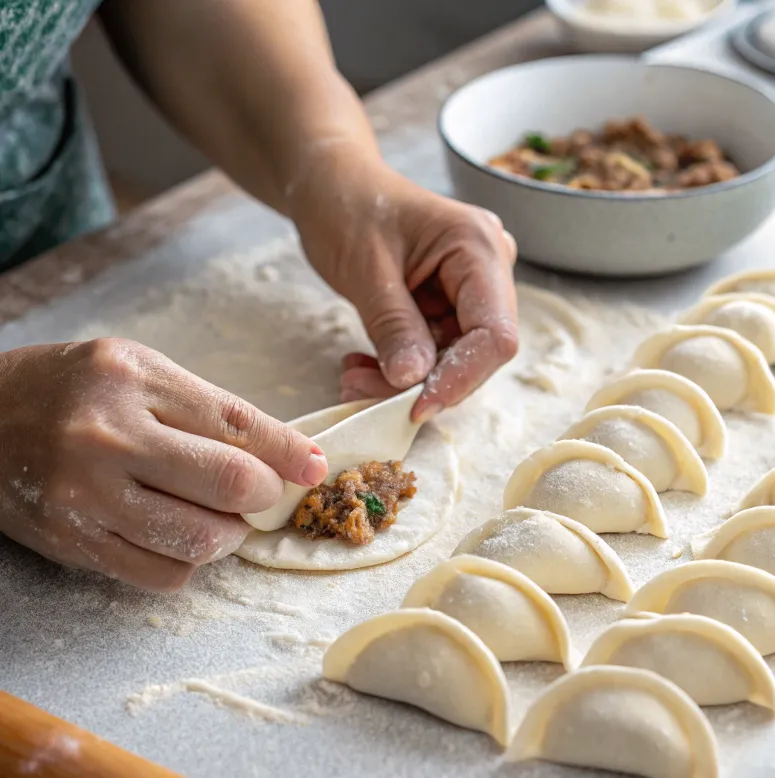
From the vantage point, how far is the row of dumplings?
104cm

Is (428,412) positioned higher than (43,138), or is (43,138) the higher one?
(43,138)

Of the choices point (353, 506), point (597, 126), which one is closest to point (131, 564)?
point (353, 506)

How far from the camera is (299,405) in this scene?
1.67m

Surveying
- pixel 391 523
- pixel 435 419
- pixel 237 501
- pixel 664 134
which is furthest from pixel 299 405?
pixel 664 134

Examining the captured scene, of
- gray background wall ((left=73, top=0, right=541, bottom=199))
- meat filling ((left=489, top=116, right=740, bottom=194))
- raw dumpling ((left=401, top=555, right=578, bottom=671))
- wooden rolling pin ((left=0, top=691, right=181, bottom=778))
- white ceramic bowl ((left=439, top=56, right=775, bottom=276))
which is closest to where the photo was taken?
wooden rolling pin ((left=0, top=691, right=181, bottom=778))

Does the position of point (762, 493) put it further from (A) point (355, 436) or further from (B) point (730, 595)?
(A) point (355, 436)

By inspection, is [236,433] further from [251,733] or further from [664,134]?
[664,134]

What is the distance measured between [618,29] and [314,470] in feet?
6.10

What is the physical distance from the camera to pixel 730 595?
3.84 ft

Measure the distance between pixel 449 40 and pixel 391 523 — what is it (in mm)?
3188

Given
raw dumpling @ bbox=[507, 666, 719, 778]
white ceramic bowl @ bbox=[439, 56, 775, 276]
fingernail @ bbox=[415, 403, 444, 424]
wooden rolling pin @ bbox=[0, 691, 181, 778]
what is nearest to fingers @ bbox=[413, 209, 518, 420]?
fingernail @ bbox=[415, 403, 444, 424]

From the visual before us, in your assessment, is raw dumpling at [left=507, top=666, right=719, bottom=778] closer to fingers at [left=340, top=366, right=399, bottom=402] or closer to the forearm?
fingers at [left=340, top=366, right=399, bottom=402]

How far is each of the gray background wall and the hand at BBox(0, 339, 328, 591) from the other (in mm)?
3168

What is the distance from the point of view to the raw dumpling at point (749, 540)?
1.25 metres
